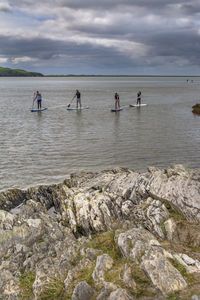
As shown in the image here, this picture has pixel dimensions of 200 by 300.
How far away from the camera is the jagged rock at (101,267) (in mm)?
6887

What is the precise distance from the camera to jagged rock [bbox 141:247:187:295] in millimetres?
6168

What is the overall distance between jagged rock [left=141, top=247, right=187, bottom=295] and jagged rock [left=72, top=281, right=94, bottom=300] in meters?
1.49

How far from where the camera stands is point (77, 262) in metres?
7.84

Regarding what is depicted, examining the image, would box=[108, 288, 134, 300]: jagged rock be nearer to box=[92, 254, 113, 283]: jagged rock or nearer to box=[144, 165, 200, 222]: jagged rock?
box=[92, 254, 113, 283]: jagged rock

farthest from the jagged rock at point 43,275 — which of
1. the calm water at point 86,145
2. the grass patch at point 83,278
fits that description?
the calm water at point 86,145

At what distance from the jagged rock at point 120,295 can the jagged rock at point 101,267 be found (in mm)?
808

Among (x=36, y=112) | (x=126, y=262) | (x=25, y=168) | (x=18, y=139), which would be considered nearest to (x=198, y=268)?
(x=126, y=262)

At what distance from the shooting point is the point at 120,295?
5.97 metres

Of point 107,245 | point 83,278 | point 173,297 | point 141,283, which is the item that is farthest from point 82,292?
point 173,297

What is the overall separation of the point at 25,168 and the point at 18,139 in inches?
359

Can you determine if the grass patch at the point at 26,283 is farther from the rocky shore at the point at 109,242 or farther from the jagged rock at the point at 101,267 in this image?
the jagged rock at the point at 101,267

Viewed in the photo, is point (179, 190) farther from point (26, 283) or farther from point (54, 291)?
point (26, 283)

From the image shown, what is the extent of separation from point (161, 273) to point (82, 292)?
6.64ft

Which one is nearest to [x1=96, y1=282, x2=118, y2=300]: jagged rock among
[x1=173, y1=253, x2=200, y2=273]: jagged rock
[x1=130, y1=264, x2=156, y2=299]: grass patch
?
[x1=130, y1=264, x2=156, y2=299]: grass patch
